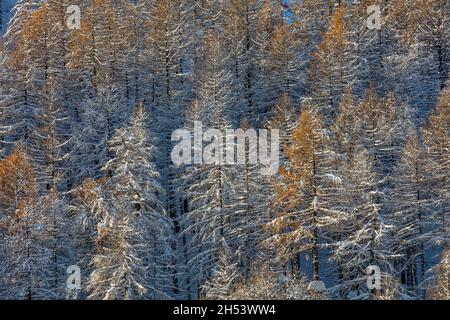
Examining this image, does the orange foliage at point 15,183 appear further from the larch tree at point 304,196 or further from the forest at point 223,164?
the larch tree at point 304,196

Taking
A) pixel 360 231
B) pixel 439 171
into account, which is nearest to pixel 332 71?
pixel 439 171

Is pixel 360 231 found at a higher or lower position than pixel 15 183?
lower

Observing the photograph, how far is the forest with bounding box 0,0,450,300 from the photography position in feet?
105

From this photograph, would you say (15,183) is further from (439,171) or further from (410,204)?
(439,171)

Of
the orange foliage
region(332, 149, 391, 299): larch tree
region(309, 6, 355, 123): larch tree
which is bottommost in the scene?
region(332, 149, 391, 299): larch tree

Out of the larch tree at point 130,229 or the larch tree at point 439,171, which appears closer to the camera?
the larch tree at point 130,229

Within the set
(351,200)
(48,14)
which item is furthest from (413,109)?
(48,14)

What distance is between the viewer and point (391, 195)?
35.8 meters

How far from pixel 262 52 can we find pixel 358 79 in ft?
34.8

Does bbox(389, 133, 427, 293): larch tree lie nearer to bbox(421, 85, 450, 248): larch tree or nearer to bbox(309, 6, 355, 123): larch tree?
bbox(421, 85, 450, 248): larch tree

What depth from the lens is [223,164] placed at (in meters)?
36.4

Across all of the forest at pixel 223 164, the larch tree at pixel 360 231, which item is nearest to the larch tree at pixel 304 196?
the forest at pixel 223 164

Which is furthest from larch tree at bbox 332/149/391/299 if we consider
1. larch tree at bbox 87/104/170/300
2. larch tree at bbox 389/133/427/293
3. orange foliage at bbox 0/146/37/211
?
orange foliage at bbox 0/146/37/211

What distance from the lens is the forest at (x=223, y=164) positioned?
31.9 m
